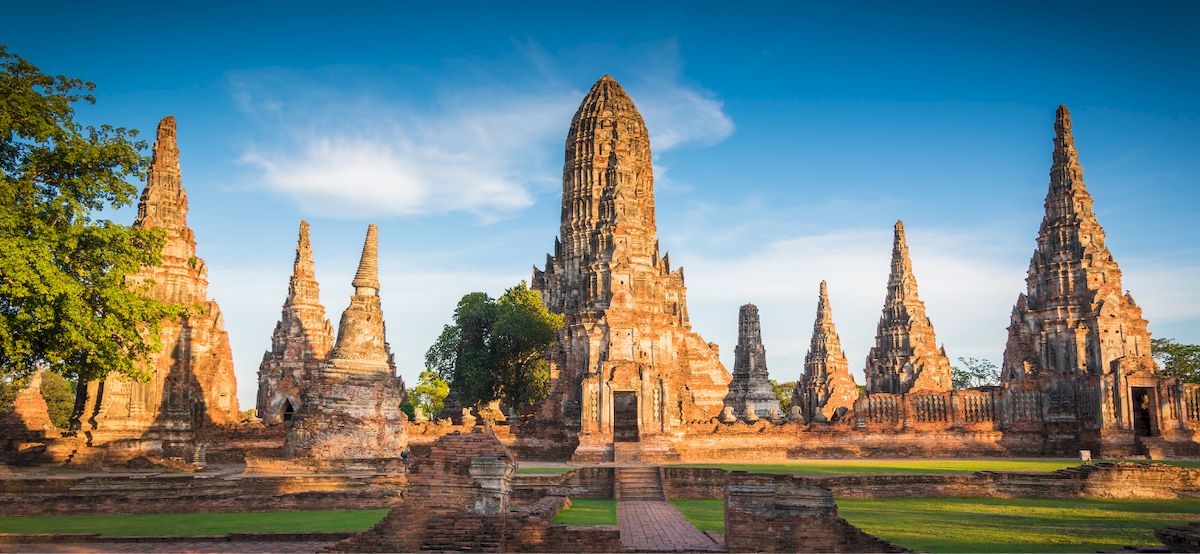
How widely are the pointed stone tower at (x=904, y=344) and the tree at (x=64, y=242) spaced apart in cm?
4239

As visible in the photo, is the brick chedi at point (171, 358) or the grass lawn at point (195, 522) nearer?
the grass lawn at point (195, 522)

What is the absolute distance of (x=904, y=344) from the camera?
51.1 metres

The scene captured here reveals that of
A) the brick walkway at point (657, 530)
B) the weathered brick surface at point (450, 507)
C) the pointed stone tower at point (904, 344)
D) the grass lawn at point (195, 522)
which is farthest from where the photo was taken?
the pointed stone tower at point (904, 344)

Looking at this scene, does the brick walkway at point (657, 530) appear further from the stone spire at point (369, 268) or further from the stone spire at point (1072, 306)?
the stone spire at point (1072, 306)

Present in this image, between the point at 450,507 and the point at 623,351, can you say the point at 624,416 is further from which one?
the point at 450,507

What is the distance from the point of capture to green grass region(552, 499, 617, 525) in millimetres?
16062

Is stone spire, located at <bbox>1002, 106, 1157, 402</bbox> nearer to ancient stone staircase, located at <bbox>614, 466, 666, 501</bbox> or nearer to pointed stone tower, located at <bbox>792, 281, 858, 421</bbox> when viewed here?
pointed stone tower, located at <bbox>792, 281, 858, 421</bbox>

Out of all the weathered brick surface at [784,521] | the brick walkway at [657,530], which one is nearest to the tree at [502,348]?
the brick walkway at [657,530]

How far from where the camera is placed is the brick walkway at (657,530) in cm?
1306

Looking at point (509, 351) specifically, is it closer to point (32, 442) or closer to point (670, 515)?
Answer: point (32, 442)

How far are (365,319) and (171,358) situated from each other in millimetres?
8380

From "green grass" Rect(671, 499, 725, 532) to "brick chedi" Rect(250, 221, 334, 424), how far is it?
25581 mm

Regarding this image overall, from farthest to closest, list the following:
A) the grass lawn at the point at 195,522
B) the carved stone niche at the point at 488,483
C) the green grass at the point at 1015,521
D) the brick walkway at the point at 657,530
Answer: the grass lawn at the point at 195,522 → the brick walkway at the point at 657,530 → the green grass at the point at 1015,521 → the carved stone niche at the point at 488,483

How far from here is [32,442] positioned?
84.8ft
